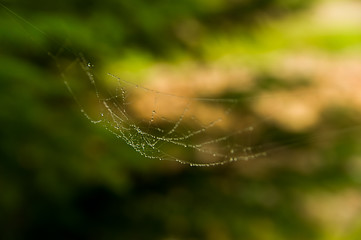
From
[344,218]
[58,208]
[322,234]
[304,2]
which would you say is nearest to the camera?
[58,208]

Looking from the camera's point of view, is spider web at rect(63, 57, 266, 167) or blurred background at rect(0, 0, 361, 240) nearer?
blurred background at rect(0, 0, 361, 240)

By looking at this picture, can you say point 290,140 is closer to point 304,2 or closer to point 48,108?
point 304,2

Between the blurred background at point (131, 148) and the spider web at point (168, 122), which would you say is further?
the spider web at point (168, 122)

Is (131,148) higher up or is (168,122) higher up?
(168,122)

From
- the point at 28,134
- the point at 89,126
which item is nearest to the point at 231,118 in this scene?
the point at 89,126

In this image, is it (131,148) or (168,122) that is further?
(168,122)
